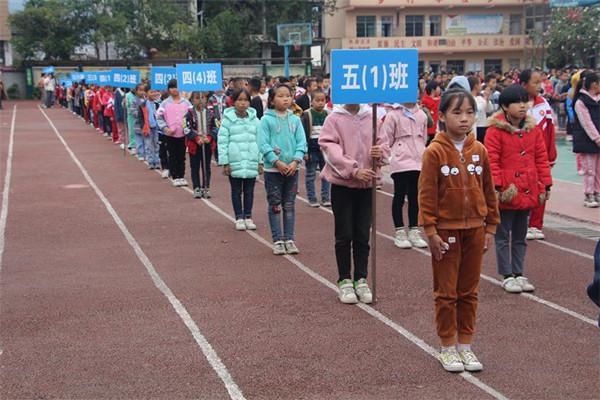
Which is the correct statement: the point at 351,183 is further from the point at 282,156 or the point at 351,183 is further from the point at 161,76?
the point at 161,76

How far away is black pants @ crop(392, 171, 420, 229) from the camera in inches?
376

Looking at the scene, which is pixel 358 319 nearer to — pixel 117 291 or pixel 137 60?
pixel 117 291

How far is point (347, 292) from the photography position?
23.9ft

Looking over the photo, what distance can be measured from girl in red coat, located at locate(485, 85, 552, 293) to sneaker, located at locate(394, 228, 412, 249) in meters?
2.02

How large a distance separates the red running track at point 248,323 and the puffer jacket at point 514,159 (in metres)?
0.90

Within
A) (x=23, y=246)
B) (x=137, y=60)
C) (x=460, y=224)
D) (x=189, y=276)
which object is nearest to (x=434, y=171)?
(x=460, y=224)

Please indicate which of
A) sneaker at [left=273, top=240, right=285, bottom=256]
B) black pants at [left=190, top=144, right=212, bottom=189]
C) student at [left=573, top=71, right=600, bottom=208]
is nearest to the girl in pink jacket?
sneaker at [left=273, top=240, right=285, bottom=256]

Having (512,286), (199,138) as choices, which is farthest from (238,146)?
(512,286)

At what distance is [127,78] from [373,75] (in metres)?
14.7

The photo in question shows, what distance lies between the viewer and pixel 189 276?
8406mm

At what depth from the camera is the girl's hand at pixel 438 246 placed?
5.48 m

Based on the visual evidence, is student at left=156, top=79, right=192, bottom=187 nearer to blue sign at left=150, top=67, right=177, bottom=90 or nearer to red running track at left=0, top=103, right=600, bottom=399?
blue sign at left=150, top=67, right=177, bottom=90

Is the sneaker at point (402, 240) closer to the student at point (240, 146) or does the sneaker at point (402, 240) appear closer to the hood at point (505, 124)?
the student at point (240, 146)

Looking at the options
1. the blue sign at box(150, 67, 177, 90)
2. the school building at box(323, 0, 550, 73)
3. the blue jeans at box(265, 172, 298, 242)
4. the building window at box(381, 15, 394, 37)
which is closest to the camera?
the blue jeans at box(265, 172, 298, 242)
